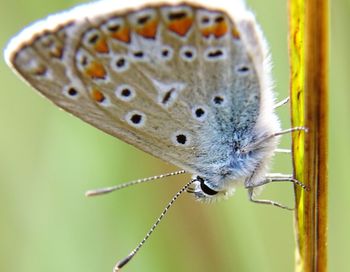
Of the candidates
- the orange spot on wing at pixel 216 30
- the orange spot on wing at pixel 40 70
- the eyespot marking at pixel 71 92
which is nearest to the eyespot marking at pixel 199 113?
the orange spot on wing at pixel 216 30

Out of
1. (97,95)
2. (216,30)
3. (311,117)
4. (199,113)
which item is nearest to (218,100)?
(199,113)

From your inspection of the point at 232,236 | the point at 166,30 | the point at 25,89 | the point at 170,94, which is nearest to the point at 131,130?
the point at 170,94

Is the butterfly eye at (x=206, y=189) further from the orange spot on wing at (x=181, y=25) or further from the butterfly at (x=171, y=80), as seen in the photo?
the orange spot on wing at (x=181, y=25)

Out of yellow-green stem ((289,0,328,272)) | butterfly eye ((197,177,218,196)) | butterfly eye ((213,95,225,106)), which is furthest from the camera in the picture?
butterfly eye ((197,177,218,196))

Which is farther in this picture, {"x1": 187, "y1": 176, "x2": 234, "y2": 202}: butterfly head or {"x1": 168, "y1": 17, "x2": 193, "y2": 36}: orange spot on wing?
{"x1": 187, "y1": 176, "x2": 234, "y2": 202}: butterfly head

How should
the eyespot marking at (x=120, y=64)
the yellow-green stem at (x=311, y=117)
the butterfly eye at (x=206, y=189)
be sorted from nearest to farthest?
the yellow-green stem at (x=311, y=117) → the eyespot marking at (x=120, y=64) → the butterfly eye at (x=206, y=189)

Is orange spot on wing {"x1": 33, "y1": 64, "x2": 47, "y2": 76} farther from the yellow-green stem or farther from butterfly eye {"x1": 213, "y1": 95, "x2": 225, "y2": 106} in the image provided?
the yellow-green stem

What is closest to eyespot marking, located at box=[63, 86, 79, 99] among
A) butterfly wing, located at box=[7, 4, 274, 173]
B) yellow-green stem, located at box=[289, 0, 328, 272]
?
butterfly wing, located at box=[7, 4, 274, 173]
